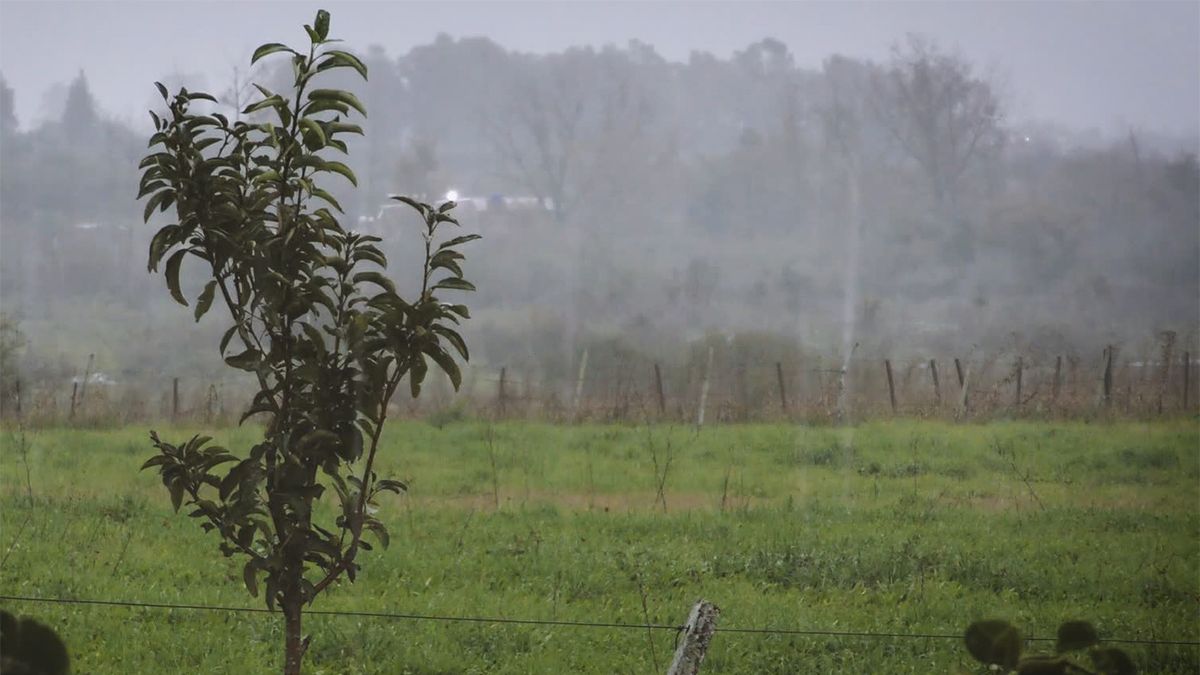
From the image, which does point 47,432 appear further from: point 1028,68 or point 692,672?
point 1028,68

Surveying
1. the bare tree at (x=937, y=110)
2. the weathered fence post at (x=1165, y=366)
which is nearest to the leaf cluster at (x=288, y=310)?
the bare tree at (x=937, y=110)

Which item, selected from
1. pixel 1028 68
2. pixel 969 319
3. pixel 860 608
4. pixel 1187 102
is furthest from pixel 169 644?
pixel 1187 102

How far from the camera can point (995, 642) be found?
47.0 inches

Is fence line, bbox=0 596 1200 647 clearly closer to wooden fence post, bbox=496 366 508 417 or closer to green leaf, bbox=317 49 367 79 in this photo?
wooden fence post, bbox=496 366 508 417

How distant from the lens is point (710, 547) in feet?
16.4

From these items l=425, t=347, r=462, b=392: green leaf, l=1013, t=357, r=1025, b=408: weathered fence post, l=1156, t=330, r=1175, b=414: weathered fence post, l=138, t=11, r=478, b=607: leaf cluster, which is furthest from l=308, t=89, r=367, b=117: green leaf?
l=1156, t=330, r=1175, b=414: weathered fence post

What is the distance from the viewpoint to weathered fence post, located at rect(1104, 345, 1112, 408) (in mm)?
6008

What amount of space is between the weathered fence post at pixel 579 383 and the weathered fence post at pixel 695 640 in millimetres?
3474

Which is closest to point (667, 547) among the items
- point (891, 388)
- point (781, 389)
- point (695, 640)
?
point (781, 389)

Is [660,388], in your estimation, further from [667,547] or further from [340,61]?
[340,61]

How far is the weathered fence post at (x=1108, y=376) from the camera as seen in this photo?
237 inches

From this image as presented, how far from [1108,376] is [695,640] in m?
4.01

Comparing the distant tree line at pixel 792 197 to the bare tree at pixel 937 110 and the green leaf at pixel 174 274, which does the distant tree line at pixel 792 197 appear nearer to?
the bare tree at pixel 937 110

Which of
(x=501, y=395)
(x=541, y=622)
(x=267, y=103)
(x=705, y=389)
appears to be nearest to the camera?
(x=267, y=103)
